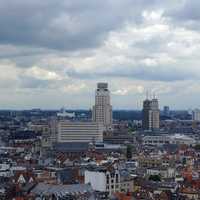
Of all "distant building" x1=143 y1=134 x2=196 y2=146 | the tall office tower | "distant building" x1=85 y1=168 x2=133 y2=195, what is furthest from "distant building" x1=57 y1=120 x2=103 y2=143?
"distant building" x1=85 y1=168 x2=133 y2=195

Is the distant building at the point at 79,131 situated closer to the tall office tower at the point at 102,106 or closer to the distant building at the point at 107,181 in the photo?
the tall office tower at the point at 102,106

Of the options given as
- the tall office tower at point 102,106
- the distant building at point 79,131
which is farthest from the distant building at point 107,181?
the tall office tower at point 102,106

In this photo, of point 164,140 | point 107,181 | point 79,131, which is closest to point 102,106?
point 164,140

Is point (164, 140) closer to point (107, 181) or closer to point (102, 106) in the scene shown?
point (102, 106)

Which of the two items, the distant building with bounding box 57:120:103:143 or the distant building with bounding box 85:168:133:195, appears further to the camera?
the distant building with bounding box 57:120:103:143

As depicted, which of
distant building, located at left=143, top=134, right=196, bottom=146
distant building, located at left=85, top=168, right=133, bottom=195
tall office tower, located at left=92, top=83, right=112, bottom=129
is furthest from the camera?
tall office tower, located at left=92, top=83, right=112, bottom=129

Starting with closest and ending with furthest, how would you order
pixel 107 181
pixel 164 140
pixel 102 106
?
pixel 107 181 < pixel 164 140 < pixel 102 106

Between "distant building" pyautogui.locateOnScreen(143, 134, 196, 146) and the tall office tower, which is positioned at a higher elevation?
the tall office tower

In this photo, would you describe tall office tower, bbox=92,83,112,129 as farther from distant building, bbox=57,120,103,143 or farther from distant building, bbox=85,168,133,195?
distant building, bbox=85,168,133,195
